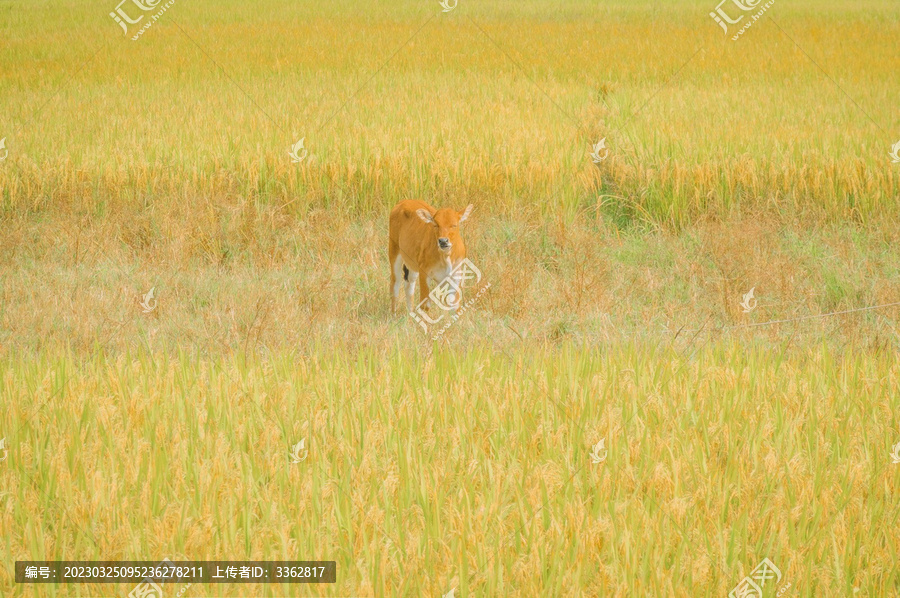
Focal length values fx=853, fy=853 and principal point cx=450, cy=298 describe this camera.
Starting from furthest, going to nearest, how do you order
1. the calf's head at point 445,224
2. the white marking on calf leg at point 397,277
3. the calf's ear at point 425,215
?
the white marking on calf leg at point 397,277, the calf's ear at point 425,215, the calf's head at point 445,224

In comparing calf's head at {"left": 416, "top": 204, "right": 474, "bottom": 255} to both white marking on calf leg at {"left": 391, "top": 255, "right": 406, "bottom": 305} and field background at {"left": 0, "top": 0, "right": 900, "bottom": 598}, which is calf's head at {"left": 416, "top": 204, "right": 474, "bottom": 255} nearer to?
field background at {"left": 0, "top": 0, "right": 900, "bottom": 598}

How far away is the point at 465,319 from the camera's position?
17.8 ft

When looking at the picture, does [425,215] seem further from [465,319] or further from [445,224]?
[465,319]

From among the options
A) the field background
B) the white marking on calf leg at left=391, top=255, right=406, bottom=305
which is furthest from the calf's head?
the white marking on calf leg at left=391, top=255, right=406, bottom=305

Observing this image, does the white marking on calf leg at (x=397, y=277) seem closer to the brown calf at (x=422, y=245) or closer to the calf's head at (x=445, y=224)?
the brown calf at (x=422, y=245)

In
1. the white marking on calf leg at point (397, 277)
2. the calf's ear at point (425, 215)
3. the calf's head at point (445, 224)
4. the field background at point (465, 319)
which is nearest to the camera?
the field background at point (465, 319)

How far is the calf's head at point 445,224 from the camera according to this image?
4.90 meters

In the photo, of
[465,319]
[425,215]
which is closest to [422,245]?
[425,215]

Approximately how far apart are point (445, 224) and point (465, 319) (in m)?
0.75

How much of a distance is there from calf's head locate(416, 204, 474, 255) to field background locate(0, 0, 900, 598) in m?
0.57

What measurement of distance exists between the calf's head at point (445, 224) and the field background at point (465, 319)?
57 cm

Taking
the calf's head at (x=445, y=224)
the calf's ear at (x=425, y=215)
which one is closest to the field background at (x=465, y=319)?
the calf's head at (x=445, y=224)

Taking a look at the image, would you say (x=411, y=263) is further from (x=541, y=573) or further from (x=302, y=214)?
(x=541, y=573)

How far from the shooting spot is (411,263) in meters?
5.35
